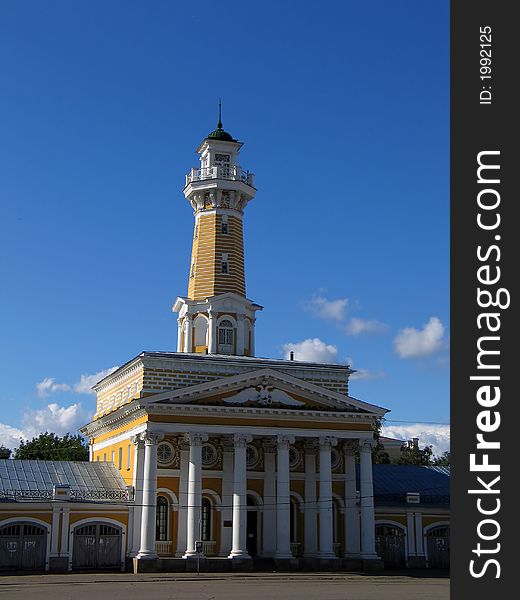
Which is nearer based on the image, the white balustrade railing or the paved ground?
the paved ground

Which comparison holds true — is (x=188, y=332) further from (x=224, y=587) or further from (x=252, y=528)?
(x=224, y=587)

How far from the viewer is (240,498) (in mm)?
44406

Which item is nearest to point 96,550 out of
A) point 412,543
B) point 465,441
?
point 412,543

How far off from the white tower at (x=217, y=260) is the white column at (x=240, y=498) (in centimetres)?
725

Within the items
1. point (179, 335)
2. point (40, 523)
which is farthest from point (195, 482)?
point (179, 335)

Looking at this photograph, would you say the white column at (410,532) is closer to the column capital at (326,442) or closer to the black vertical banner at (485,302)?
the column capital at (326,442)

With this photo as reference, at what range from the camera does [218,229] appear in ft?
174

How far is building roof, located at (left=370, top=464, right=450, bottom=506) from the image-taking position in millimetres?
51656

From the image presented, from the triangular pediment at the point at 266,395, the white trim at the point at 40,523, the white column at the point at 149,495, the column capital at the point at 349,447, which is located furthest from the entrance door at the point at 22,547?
the column capital at the point at 349,447

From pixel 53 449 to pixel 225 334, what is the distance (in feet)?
107

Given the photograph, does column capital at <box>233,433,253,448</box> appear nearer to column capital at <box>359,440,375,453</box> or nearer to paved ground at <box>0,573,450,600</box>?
paved ground at <box>0,573,450,600</box>

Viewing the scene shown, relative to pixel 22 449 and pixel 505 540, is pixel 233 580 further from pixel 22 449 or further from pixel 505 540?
pixel 22 449

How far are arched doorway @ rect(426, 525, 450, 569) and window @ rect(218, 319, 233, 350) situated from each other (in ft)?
49.1

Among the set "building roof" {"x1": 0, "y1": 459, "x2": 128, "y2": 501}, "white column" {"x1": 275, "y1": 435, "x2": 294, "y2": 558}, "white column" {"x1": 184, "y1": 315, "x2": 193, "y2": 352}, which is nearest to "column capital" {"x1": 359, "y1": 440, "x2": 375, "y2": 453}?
"white column" {"x1": 275, "y1": 435, "x2": 294, "y2": 558}
